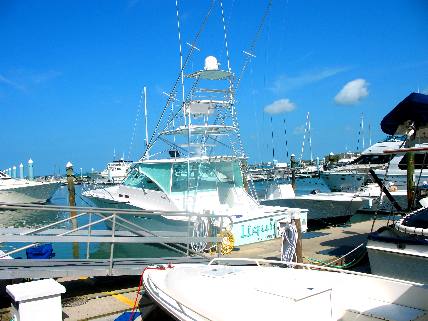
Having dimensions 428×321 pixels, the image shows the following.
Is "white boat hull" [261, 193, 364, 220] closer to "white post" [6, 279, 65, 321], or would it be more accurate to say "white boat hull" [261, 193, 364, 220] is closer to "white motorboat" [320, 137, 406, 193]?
"white motorboat" [320, 137, 406, 193]

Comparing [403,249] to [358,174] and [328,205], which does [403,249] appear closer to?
[328,205]

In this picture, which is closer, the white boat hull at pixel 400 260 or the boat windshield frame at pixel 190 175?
the white boat hull at pixel 400 260

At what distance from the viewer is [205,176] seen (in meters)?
14.3

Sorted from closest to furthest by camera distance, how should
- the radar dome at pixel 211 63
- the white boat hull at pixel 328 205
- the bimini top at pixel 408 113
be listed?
1. the bimini top at pixel 408 113
2. the radar dome at pixel 211 63
3. the white boat hull at pixel 328 205

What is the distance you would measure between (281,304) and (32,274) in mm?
4417

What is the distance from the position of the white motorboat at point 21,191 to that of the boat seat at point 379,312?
3719 cm

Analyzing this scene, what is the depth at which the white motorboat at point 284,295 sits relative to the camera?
4.55 meters

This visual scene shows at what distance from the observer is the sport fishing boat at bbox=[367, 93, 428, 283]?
6766mm

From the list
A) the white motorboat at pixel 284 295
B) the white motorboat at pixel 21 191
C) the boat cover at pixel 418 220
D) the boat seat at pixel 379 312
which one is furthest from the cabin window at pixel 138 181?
the white motorboat at pixel 21 191

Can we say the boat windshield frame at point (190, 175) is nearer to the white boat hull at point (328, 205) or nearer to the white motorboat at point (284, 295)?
the white boat hull at point (328, 205)

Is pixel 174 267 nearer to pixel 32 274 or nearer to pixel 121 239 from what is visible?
pixel 121 239

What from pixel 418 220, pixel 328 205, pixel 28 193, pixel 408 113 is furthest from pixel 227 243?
pixel 28 193

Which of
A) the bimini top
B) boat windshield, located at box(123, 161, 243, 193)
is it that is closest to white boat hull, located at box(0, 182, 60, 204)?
boat windshield, located at box(123, 161, 243, 193)

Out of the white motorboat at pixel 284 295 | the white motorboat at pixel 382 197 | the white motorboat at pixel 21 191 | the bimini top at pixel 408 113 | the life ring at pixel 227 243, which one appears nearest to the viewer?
the white motorboat at pixel 284 295
